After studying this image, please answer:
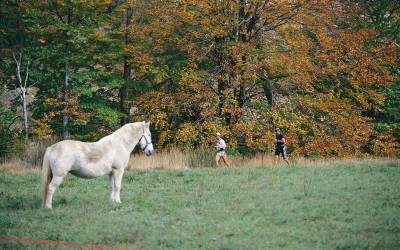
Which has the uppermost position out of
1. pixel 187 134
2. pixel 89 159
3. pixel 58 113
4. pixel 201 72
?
pixel 201 72

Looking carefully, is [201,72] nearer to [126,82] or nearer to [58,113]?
[126,82]

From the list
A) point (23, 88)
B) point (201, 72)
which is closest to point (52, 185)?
point (23, 88)

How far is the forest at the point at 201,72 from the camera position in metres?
25.5

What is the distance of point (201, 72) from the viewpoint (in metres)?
27.1

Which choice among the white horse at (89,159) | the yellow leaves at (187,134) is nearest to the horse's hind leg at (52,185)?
the white horse at (89,159)

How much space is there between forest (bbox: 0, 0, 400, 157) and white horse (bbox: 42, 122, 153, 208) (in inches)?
413

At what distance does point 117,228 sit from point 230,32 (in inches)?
665

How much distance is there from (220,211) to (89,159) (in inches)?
128

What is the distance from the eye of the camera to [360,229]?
425 inches

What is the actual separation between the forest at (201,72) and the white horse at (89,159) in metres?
10.5

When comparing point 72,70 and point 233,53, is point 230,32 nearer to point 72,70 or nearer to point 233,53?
point 233,53

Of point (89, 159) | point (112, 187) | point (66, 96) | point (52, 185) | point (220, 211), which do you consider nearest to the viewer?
point (220, 211)

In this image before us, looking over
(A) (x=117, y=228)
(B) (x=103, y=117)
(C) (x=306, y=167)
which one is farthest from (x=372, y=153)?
(A) (x=117, y=228)

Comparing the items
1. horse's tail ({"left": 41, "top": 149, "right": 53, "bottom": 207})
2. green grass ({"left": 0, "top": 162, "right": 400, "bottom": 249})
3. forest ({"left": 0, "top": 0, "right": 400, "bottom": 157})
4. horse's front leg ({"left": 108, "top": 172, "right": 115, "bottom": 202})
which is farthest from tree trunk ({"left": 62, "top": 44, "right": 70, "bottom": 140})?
horse's tail ({"left": 41, "top": 149, "right": 53, "bottom": 207})
